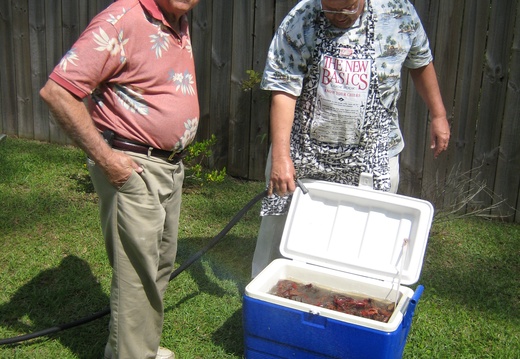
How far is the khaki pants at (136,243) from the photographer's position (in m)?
2.63

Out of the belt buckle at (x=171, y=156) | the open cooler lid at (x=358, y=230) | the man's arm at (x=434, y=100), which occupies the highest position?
the man's arm at (x=434, y=100)

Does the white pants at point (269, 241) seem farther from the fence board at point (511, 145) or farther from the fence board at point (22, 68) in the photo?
the fence board at point (22, 68)

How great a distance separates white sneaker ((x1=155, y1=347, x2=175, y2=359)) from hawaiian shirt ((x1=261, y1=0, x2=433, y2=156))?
1.39m

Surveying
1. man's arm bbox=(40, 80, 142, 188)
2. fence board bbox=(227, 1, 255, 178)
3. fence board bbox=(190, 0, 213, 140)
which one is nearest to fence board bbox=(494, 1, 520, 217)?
fence board bbox=(227, 1, 255, 178)

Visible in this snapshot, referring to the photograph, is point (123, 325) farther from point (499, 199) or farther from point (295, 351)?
point (499, 199)

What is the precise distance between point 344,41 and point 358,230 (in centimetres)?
92

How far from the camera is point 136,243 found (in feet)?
8.75

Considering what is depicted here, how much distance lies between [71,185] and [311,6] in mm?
3270

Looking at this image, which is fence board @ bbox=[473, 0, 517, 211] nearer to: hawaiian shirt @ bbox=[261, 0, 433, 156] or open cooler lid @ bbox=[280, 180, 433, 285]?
hawaiian shirt @ bbox=[261, 0, 433, 156]

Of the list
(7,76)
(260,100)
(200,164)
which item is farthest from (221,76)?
(7,76)

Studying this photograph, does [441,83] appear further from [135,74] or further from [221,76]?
[135,74]

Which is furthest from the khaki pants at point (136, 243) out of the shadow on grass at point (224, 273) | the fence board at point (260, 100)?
the fence board at point (260, 100)

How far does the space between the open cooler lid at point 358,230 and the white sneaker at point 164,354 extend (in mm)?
756

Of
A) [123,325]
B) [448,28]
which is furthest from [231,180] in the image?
[123,325]
